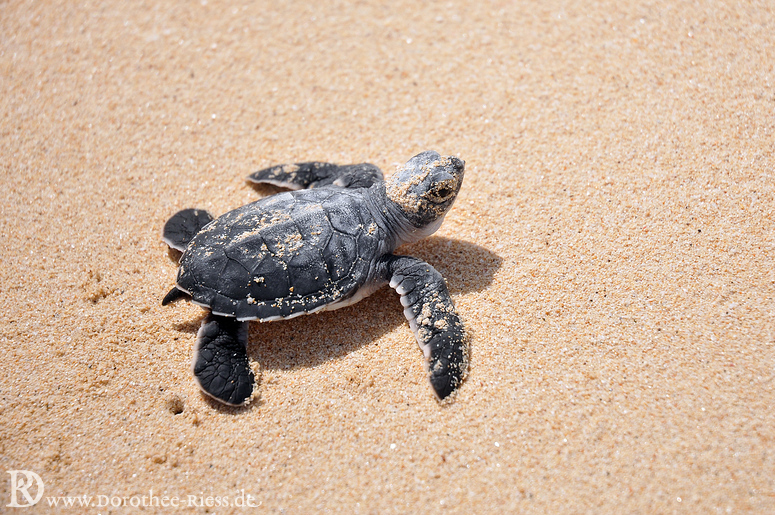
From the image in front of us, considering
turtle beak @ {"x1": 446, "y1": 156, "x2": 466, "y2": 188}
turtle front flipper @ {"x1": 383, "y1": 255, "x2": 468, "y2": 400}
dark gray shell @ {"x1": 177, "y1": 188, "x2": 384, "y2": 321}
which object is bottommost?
turtle front flipper @ {"x1": 383, "y1": 255, "x2": 468, "y2": 400}

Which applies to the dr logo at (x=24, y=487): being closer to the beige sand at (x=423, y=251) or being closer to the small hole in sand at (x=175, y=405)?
the beige sand at (x=423, y=251)

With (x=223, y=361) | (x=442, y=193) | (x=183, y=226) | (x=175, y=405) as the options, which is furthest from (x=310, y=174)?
(x=175, y=405)

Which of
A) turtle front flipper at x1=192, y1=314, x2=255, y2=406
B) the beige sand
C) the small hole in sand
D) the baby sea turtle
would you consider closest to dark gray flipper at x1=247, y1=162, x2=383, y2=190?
the beige sand

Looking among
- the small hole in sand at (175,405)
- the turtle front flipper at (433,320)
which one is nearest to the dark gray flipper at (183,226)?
the small hole in sand at (175,405)

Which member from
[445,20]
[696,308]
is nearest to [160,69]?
[445,20]

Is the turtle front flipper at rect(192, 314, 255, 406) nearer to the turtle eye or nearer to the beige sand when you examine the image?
the beige sand

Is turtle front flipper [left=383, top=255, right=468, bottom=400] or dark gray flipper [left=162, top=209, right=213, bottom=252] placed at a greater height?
dark gray flipper [left=162, top=209, right=213, bottom=252]

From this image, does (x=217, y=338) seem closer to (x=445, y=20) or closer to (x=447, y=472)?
(x=447, y=472)
